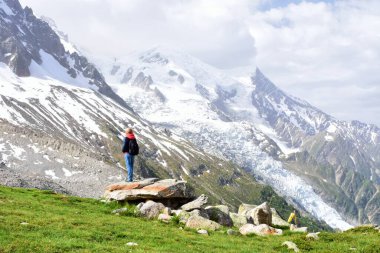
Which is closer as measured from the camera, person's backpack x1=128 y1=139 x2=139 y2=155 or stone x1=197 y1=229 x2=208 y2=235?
stone x1=197 y1=229 x2=208 y2=235

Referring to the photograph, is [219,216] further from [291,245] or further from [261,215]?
[291,245]

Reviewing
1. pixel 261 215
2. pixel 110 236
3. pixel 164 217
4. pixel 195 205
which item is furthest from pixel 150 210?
pixel 110 236

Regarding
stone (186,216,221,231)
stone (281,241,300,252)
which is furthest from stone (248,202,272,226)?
stone (281,241,300,252)

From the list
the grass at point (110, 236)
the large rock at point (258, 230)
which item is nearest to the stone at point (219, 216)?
the large rock at point (258, 230)

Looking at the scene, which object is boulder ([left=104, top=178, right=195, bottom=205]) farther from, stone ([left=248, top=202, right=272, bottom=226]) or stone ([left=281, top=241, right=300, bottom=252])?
stone ([left=281, top=241, right=300, bottom=252])

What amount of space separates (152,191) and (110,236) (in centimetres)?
1820

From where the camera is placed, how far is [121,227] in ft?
112

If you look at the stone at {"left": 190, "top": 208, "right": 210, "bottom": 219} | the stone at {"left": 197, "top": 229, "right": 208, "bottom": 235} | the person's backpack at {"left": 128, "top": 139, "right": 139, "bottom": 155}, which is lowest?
the stone at {"left": 197, "top": 229, "right": 208, "bottom": 235}

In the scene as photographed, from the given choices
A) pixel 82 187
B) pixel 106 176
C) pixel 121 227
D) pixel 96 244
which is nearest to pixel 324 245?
pixel 121 227

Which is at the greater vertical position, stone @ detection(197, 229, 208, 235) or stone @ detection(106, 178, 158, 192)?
stone @ detection(106, 178, 158, 192)

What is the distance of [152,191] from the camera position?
160ft

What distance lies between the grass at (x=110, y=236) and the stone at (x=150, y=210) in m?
1.02

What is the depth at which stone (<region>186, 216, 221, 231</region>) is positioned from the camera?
1550 inches

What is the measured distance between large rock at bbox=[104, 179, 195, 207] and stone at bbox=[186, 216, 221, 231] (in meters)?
9.07
